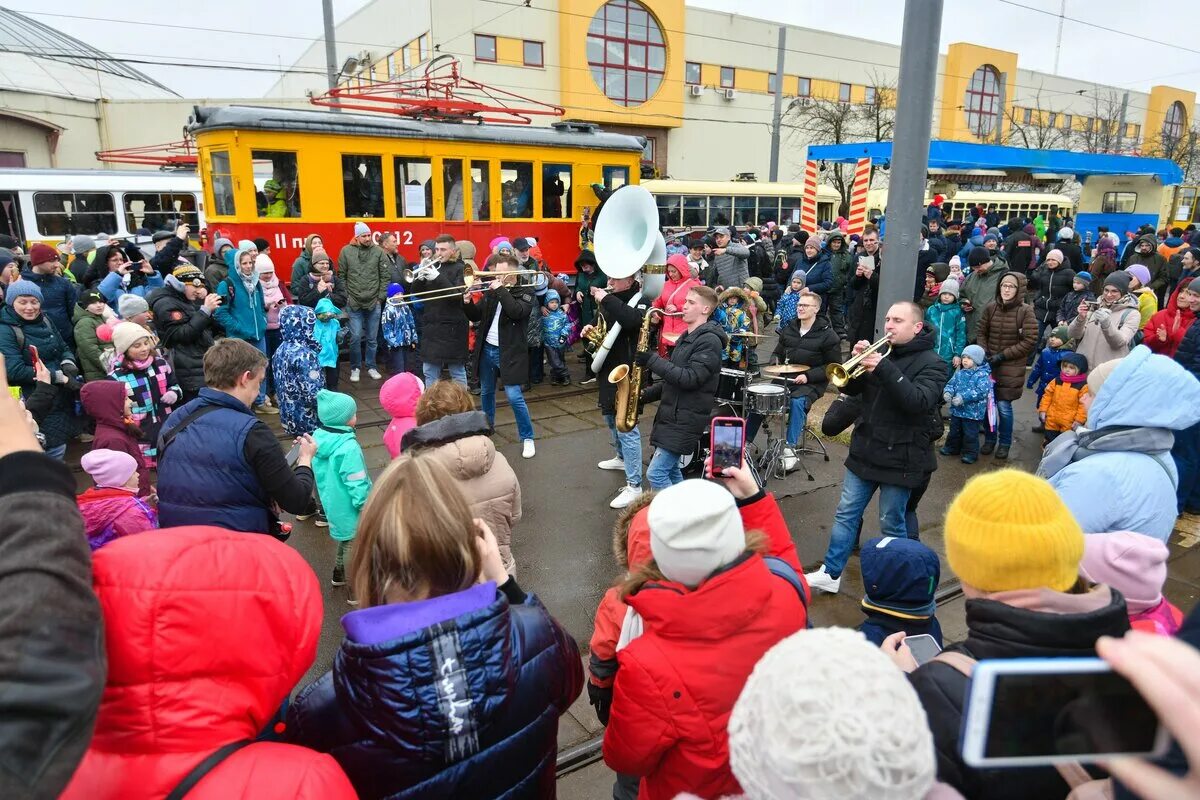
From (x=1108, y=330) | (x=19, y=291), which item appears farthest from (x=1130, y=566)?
(x=19, y=291)

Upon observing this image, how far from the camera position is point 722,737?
179 centimetres

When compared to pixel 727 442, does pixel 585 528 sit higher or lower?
lower

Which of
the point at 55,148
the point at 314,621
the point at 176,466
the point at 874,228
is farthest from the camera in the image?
the point at 55,148

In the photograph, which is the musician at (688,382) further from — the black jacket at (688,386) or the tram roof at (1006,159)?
the tram roof at (1006,159)

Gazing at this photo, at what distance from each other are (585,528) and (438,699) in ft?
13.2

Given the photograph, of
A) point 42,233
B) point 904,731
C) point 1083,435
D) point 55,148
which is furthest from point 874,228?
point 55,148

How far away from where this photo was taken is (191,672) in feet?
4.16

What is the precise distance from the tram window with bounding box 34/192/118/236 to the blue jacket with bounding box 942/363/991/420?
18.7m

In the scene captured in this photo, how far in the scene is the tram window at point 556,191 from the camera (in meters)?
12.4

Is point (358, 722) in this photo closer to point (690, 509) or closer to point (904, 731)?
point (690, 509)

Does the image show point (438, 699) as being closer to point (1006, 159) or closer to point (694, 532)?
point (694, 532)

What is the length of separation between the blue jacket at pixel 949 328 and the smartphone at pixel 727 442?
5025mm

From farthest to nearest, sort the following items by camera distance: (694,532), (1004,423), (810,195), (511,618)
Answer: (810,195) < (1004,423) < (694,532) < (511,618)

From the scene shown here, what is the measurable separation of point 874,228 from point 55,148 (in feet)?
102
